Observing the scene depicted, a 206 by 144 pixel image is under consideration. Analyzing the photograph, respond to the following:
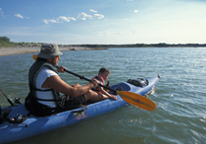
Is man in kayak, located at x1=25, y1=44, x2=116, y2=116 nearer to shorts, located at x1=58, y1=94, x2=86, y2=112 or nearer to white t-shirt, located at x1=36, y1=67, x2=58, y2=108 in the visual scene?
white t-shirt, located at x1=36, y1=67, x2=58, y2=108

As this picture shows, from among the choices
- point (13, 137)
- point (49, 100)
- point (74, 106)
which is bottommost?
point (13, 137)

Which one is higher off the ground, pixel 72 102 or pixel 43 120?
pixel 72 102

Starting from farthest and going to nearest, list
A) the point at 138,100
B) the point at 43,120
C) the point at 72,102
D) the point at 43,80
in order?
the point at 138,100
the point at 72,102
the point at 43,120
the point at 43,80

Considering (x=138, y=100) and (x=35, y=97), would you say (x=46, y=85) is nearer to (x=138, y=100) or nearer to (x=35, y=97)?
(x=35, y=97)

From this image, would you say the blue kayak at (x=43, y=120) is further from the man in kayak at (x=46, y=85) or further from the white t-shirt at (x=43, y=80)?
the white t-shirt at (x=43, y=80)

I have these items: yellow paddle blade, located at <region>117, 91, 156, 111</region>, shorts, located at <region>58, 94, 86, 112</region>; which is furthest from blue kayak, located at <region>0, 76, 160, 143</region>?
yellow paddle blade, located at <region>117, 91, 156, 111</region>

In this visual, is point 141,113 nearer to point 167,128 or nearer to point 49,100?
point 167,128

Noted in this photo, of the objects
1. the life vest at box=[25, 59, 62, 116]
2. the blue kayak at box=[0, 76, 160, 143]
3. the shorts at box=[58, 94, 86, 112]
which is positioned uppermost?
the life vest at box=[25, 59, 62, 116]

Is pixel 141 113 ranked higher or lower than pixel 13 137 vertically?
lower

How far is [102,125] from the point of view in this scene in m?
3.33

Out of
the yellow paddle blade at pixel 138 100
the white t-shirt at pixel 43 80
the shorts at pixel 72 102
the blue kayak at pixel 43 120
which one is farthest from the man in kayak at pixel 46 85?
the yellow paddle blade at pixel 138 100

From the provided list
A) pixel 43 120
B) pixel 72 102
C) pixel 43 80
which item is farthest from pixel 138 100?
pixel 43 80

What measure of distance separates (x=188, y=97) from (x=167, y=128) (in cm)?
232

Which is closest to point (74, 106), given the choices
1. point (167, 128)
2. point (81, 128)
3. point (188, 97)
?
point (81, 128)
